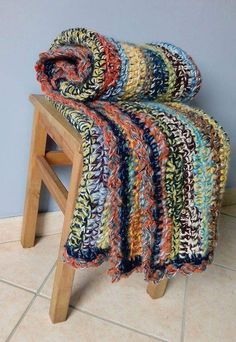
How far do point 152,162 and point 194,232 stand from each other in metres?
0.16

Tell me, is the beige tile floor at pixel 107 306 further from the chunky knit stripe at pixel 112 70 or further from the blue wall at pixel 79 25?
the chunky knit stripe at pixel 112 70

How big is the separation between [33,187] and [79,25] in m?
0.40

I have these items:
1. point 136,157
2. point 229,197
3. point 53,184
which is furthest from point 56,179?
point 229,197

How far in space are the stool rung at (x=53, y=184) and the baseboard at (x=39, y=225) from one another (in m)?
0.20

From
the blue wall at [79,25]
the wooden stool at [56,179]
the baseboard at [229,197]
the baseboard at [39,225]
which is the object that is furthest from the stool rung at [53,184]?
the baseboard at [229,197]

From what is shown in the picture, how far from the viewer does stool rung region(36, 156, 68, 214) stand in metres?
0.63

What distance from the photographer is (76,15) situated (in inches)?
29.2

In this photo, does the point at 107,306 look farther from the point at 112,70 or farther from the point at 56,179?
the point at 112,70

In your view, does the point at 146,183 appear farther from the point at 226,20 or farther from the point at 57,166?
the point at 226,20

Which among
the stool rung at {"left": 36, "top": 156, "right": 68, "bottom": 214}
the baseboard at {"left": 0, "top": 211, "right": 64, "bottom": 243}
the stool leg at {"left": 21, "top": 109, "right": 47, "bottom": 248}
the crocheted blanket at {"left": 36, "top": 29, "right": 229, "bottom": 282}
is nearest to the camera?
the crocheted blanket at {"left": 36, "top": 29, "right": 229, "bottom": 282}

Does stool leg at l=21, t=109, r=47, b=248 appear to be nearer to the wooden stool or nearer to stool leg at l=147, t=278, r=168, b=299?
the wooden stool

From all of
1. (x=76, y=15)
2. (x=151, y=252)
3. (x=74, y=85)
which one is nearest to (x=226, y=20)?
(x=76, y=15)

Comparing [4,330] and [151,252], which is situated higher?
[151,252]

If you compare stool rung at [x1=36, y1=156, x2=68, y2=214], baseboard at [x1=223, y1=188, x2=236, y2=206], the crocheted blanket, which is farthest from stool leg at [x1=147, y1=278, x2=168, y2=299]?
baseboard at [x1=223, y1=188, x2=236, y2=206]
